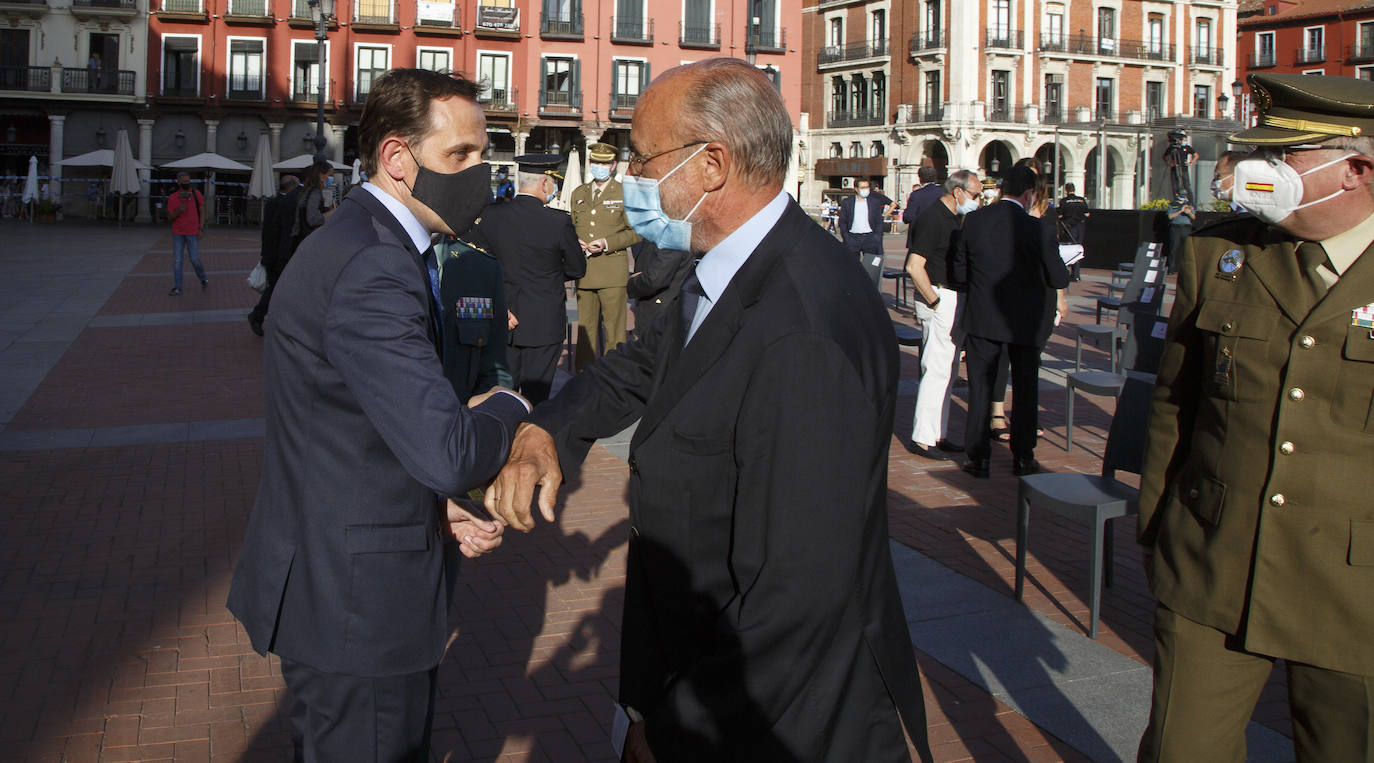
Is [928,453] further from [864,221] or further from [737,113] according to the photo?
[864,221]

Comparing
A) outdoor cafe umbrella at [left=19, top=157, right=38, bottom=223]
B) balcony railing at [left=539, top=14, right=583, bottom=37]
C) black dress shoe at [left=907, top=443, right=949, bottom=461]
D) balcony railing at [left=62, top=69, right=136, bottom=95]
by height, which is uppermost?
balcony railing at [left=539, top=14, right=583, bottom=37]

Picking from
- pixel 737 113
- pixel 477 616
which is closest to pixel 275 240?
pixel 477 616

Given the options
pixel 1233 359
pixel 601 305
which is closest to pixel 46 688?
pixel 1233 359

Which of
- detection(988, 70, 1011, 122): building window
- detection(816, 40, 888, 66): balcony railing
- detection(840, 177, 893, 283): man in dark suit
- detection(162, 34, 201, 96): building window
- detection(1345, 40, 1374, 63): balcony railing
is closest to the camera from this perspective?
detection(840, 177, 893, 283): man in dark suit

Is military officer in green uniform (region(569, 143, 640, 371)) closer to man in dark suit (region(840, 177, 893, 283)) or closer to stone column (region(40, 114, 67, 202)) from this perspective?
man in dark suit (region(840, 177, 893, 283))

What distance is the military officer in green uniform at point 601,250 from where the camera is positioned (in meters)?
9.84

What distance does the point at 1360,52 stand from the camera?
67.1m

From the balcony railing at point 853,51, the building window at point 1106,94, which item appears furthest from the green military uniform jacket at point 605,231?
the building window at point 1106,94

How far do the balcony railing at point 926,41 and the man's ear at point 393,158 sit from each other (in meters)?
59.1

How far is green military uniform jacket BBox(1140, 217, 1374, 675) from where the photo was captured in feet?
8.29

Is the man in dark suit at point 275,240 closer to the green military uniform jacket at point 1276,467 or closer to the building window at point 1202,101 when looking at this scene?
the green military uniform jacket at point 1276,467

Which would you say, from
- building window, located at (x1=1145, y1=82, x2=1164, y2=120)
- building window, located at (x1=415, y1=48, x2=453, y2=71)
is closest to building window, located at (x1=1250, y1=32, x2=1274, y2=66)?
building window, located at (x1=1145, y1=82, x2=1164, y2=120)

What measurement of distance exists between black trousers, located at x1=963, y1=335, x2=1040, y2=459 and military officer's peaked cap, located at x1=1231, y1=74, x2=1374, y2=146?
4858mm

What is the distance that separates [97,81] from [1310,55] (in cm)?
6511
